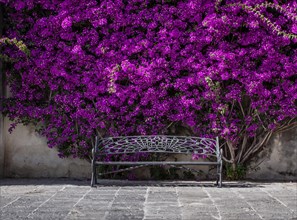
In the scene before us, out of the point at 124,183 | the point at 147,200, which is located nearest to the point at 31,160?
the point at 124,183

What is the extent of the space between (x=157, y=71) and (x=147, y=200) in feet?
7.99

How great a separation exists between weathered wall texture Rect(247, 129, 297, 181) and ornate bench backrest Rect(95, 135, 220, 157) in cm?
82

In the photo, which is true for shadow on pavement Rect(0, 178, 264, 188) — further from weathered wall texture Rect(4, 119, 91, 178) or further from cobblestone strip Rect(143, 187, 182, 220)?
cobblestone strip Rect(143, 187, 182, 220)

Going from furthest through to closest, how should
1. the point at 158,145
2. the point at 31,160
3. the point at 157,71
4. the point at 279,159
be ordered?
the point at 31,160, the point at 279,159, the point at 157,71, the point at 158,145

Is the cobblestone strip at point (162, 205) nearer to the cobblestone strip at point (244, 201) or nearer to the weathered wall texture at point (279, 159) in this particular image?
the cobblestone strip at point (244, 201)

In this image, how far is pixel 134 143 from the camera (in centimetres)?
649

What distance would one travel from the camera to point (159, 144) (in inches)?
255

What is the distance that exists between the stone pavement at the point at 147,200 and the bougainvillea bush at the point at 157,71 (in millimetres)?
890

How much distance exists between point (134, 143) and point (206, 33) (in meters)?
1.81

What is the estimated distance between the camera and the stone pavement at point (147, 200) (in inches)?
159

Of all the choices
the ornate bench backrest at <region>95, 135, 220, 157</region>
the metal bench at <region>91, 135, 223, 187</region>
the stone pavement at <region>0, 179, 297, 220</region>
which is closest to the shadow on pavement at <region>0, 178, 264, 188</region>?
the stone pavement at <region>0, 179, 297, 220</region>

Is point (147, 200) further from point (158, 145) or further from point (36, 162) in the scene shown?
point (36, 162)

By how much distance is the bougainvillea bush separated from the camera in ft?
21.9

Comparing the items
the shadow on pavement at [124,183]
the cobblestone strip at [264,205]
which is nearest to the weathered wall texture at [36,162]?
the shadow on pavement at [124,183]
